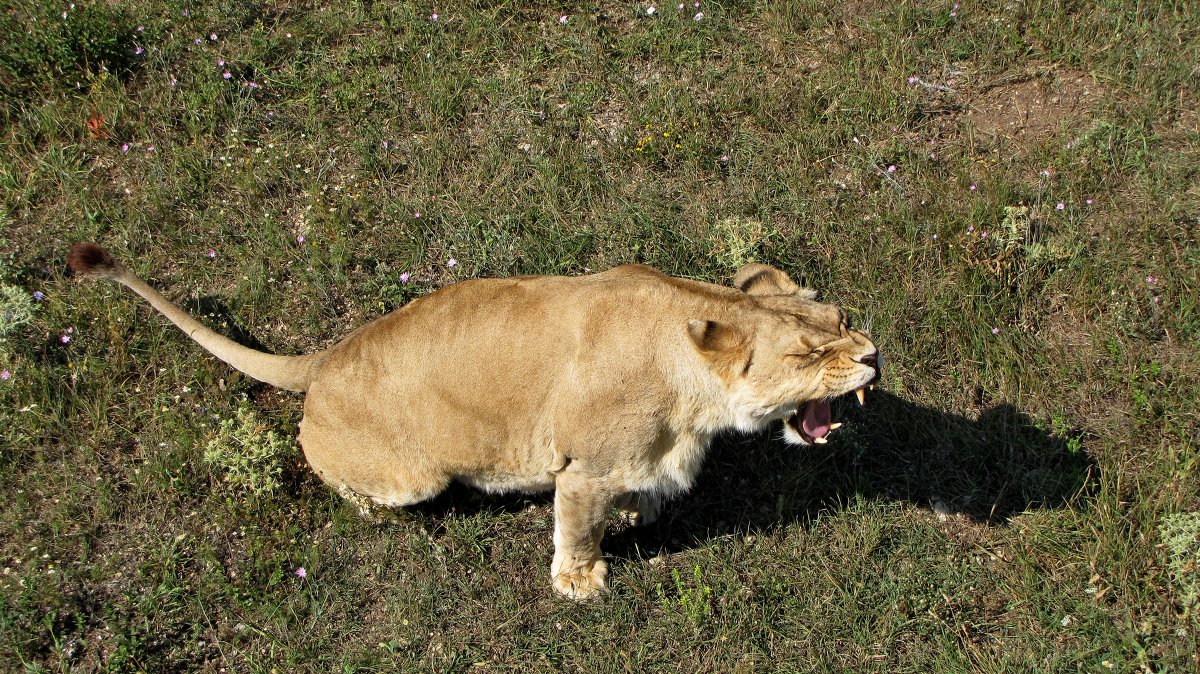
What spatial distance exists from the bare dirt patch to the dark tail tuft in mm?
5427

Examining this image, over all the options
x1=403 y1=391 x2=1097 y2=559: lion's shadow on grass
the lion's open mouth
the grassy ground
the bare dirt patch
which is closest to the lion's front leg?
the grassy ground

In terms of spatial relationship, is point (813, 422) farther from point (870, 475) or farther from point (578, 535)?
point (578, 535)

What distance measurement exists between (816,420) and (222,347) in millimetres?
3187

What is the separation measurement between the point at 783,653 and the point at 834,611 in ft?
1.14

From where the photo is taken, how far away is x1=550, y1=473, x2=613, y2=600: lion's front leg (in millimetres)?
4715

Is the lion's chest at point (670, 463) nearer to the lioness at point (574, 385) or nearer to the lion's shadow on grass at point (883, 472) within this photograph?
the lioness at point (574, 385)

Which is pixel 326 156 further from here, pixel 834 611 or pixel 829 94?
pixel 834 611

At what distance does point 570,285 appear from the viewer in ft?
15.2

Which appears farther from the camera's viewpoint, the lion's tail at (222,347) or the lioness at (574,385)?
the lion's tail at (222,347)

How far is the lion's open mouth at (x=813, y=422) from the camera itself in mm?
4645

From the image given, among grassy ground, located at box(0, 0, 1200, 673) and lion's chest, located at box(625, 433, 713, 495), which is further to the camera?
grassy ground, located at box(0, 0, 1200, 673)

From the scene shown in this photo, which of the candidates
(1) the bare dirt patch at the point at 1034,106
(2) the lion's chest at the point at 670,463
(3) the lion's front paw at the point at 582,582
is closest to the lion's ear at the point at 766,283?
(2) the lion's chest at the point at 670,463

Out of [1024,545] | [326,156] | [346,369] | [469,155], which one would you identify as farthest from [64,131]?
[1024,545]

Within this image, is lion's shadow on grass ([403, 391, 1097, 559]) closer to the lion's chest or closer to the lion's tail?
the lion's chest
